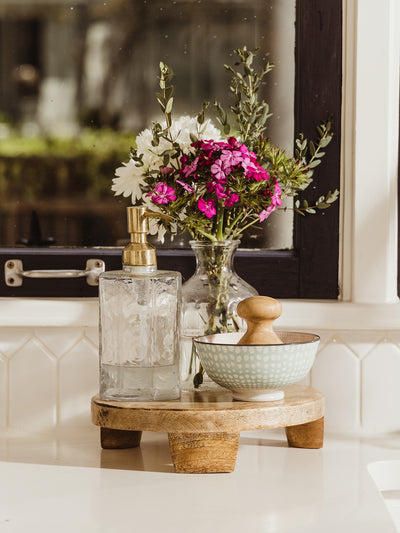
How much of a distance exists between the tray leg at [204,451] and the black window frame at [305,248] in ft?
1.24

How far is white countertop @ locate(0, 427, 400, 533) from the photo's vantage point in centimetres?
81

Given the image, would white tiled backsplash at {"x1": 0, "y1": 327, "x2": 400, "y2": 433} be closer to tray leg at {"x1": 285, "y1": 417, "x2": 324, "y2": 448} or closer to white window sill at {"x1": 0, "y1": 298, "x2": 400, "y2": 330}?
white window sill at {"x1": 0, "y1": 298, "x2": 400, "y2": 330}

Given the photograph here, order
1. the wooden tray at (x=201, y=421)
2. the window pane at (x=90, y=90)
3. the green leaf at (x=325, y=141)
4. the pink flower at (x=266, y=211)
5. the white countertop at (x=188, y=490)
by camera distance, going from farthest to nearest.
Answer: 1. the window pane at (x=90, y=90)
2. the green leaf at (x=325, y=141)
3. the pink flower at (x=266, y=211)
4. the wooden tray at (x=201, y=421)
5. the white countertop at (x=188, y=490)

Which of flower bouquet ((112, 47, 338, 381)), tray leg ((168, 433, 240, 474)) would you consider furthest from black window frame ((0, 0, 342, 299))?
tray leg ((168, 433, 240, 474))

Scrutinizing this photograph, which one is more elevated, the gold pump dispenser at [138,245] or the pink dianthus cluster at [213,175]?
the pink dianthus cluster at [213,175]

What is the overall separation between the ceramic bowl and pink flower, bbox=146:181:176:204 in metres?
0.21

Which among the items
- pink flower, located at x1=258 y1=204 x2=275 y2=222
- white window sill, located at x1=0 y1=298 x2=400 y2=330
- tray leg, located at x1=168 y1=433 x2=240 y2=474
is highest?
pink flower, located at x1=258 y1=204 x2=275 y2=222

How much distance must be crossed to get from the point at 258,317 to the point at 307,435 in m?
0.23

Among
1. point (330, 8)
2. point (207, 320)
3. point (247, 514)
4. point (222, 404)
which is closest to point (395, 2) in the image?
point (330, 8)

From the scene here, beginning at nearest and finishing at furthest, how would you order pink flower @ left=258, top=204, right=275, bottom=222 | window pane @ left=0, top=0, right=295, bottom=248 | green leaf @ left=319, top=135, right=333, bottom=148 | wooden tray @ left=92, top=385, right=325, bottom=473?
wooden tray @ left=92, top=385, right=325, bottom=473, pink flower @ left=258, top=204, right=275, bottom=222, green leaf @ left=319, top=135, right=333, bottom=148, window pane @ left=0, top=0, right=295, bottom=248

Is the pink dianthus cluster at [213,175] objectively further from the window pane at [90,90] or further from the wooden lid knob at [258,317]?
the window pane at [90,90]

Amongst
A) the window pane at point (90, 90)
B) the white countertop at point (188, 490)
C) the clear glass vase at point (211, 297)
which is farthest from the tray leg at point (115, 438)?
the window pane at point (90, 90)

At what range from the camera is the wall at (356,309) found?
121cm

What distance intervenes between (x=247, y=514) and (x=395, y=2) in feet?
2.94
